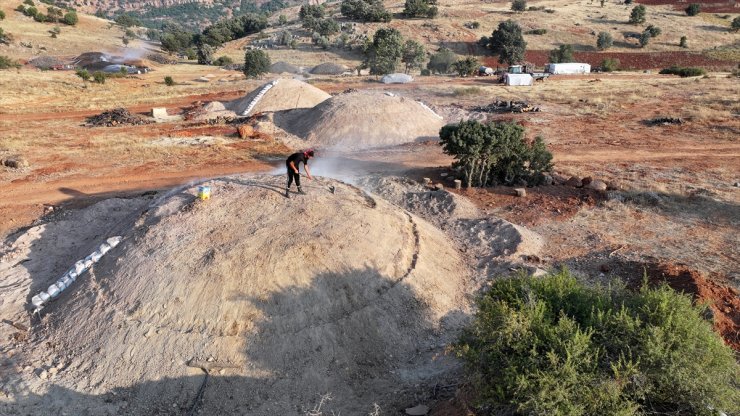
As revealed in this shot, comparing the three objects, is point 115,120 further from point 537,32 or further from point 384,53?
point 537,32

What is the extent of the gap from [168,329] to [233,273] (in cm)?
167

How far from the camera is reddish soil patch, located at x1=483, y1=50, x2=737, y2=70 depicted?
54219 millimetres

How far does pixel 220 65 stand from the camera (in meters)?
61.7

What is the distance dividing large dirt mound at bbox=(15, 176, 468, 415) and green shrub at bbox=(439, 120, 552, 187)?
6.94m

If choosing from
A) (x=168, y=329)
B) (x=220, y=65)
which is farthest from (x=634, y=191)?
(x=220, y=65)

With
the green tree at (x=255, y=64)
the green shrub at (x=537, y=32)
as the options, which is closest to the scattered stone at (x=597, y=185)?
the green tree at (x=255, y=64)

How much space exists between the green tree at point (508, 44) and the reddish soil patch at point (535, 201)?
4412 cm

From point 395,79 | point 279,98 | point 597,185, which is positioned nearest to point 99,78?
point 279,98

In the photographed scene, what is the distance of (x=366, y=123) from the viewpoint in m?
25.3

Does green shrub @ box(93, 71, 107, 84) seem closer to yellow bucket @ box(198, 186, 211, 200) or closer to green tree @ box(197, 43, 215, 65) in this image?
green tree @ box(197, 43, 215, 65)

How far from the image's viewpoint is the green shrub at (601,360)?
19.6 feet

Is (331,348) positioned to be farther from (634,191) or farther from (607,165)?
(607,165)

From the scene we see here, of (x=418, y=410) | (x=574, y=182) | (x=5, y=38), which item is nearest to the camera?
(x=418, y=410)

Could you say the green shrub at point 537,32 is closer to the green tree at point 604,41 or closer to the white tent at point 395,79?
the green tree at point 604,41
